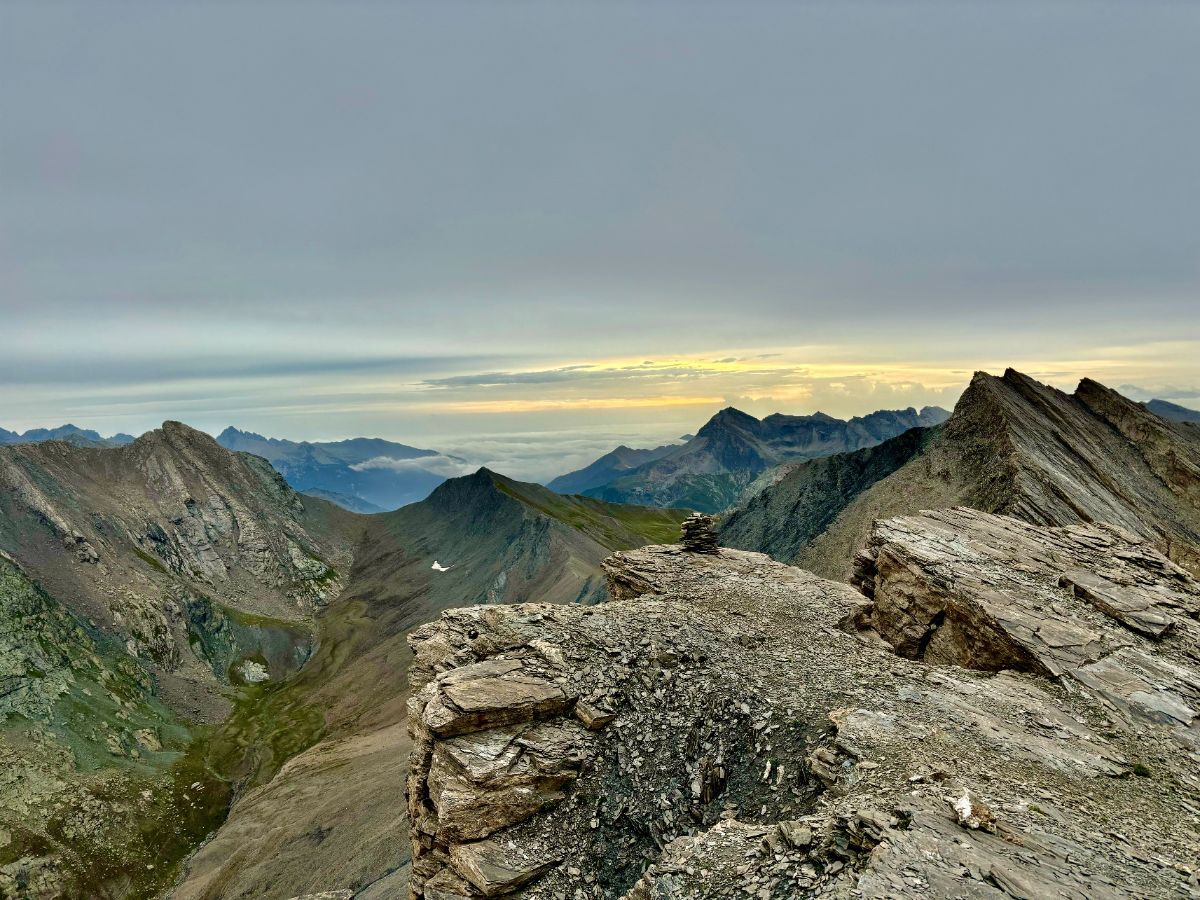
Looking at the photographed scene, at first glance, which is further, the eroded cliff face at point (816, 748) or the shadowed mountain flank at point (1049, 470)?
the shadowed mountain flank at point (1049, 470)

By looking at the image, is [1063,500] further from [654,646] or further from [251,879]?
[251,879]

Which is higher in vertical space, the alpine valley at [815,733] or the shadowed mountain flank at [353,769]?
the alpine valley at [815,733]

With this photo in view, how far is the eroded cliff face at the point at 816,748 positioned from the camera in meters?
16.8

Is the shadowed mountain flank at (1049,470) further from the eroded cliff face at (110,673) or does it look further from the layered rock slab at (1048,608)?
the eroded cliff face at (110,673)

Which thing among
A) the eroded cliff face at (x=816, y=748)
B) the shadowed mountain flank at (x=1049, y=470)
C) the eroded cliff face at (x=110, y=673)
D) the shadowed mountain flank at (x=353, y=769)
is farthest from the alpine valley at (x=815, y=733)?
the eroded cliff face at (x=110, y=673)

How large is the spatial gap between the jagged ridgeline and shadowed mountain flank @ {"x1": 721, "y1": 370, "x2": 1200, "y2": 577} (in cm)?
6343

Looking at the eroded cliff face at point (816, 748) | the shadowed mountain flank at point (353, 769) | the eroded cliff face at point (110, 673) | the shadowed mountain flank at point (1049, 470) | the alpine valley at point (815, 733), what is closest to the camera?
the eroded cliff face at point (816, 748)

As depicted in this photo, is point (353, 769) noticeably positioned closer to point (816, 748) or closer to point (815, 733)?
point (815, 733)

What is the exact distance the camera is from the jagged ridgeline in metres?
80.4

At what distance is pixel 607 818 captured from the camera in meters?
25.1

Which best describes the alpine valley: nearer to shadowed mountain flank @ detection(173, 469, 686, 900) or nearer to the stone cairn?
the stone cairn

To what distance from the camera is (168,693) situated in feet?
453

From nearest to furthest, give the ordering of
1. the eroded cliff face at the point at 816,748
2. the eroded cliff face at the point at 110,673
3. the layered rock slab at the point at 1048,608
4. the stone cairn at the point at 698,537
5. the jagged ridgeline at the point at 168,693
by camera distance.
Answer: the eroded cliff face at the point at 816,748 < the layered rock slab at the point at 1048,608 < the stone cairn at the point at 698,537 < the jagged ridgeline at the point at 168,693 < the eroded cliff face at the point at 110,673

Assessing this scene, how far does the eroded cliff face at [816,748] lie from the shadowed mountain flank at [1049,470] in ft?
127
